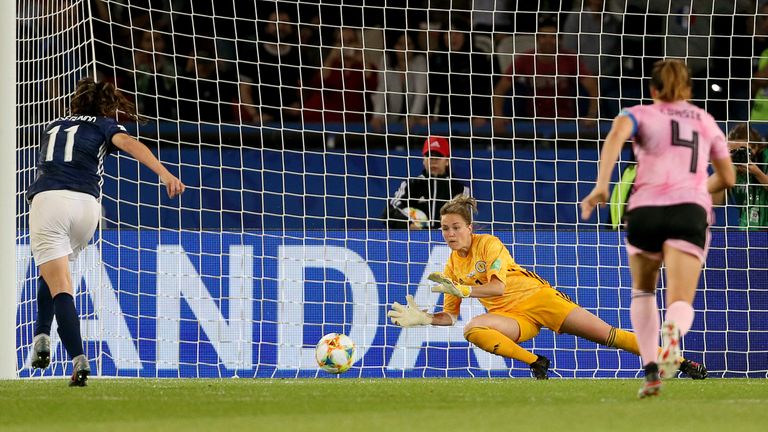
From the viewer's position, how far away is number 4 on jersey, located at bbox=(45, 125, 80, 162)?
302 inches

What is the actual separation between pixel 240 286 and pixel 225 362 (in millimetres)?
592

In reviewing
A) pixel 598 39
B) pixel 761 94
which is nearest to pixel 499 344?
pixel 761 94

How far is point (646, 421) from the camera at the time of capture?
5156mm

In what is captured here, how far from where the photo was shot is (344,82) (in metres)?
13.7

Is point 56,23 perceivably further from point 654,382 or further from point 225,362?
point 654,382

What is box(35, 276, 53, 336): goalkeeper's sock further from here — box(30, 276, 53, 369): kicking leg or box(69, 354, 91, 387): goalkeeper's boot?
box(69, 354, 91, 387): goalkeeper's boot

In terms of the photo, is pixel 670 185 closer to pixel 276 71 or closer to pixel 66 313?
pixel 66 313

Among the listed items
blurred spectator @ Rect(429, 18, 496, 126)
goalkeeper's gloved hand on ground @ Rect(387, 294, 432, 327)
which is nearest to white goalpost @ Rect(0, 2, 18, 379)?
goalkeeper's gloved hand on ground @ Rect(387, 294, 432, 327)

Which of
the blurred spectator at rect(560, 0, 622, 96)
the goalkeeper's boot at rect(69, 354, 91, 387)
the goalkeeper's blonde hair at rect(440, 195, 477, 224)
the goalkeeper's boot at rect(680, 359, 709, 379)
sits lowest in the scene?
the goalkeeper's boot at rect(680, 359, 709, 379)

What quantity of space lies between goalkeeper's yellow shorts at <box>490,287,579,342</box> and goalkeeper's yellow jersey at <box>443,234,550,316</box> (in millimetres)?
46

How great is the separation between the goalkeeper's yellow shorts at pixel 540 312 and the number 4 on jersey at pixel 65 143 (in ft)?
10.7

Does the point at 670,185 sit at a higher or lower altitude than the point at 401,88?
lower

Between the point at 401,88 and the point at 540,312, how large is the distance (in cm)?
479

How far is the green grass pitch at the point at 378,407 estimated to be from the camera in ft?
16.5
